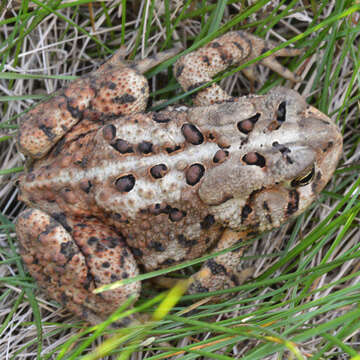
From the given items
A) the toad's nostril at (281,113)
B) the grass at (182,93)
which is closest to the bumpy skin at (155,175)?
the toad's nostril at (281,113)

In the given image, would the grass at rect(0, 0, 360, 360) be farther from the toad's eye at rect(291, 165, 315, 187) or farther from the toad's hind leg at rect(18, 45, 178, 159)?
the toad's eye at rect(291, 165, 315, 187)

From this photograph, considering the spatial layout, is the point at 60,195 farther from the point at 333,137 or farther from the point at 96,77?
the point at 333,137

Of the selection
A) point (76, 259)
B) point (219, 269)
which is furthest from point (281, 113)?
point (76, 259)

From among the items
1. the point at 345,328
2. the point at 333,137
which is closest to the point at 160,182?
the point at 333,137

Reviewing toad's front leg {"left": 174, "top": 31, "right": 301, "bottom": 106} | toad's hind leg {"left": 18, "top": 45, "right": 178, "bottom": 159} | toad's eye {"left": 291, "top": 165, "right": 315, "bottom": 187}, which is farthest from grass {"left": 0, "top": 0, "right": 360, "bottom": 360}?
toad's eye {"left": 291, "top": 165, "right": 315, "bottom": 187}

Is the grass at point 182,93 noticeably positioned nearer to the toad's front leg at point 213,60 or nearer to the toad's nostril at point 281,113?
the toad's front leg at point 213,60

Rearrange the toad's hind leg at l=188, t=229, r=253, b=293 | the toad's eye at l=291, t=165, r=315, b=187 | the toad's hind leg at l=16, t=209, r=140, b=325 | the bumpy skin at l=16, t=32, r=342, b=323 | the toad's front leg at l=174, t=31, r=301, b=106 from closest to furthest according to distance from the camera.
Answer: the toad's eye at l=291, t=165, r=315, b=187, the bumpy skin at l=16, t=32, r=342, b=323, the toad's hind leg at l=16, t=209, r=140, b=325, the toad's hind leg at l=188, t=229, r=253, b=293, the toad's front leg at l=174, t=31, r=301, b=106
